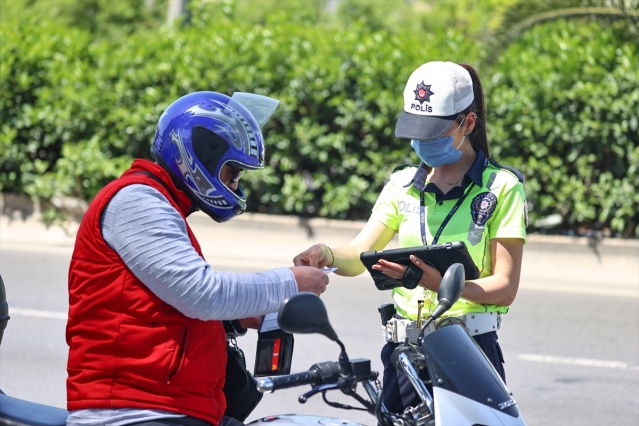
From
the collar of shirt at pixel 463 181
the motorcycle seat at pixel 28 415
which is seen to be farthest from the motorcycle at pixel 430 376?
the collar of shirt at pixel 463 181

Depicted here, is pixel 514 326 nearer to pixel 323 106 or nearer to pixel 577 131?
pixel 577 131

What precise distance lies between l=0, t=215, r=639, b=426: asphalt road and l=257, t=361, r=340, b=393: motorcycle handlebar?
3.36 metres

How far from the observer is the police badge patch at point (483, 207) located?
3.42 metres

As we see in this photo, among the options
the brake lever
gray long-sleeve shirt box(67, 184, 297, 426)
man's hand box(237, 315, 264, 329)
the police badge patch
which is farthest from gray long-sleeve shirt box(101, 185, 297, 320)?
the police badge patch

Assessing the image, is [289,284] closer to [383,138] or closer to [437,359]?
[437,359]

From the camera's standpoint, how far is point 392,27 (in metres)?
24.0

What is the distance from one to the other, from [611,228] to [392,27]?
15.0m

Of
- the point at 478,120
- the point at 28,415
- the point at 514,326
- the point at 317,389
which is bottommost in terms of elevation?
the point at 514,326

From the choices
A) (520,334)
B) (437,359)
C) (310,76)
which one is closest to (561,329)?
(520,334)

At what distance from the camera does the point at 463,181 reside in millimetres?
3504

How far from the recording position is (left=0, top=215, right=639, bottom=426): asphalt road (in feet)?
20.9

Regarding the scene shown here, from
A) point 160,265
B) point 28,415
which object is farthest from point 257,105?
point 28,415

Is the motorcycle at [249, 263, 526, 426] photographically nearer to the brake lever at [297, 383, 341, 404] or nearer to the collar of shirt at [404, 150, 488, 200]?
the brake lever at [297, 383, 341, 404]

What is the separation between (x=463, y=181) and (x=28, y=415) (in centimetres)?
157
